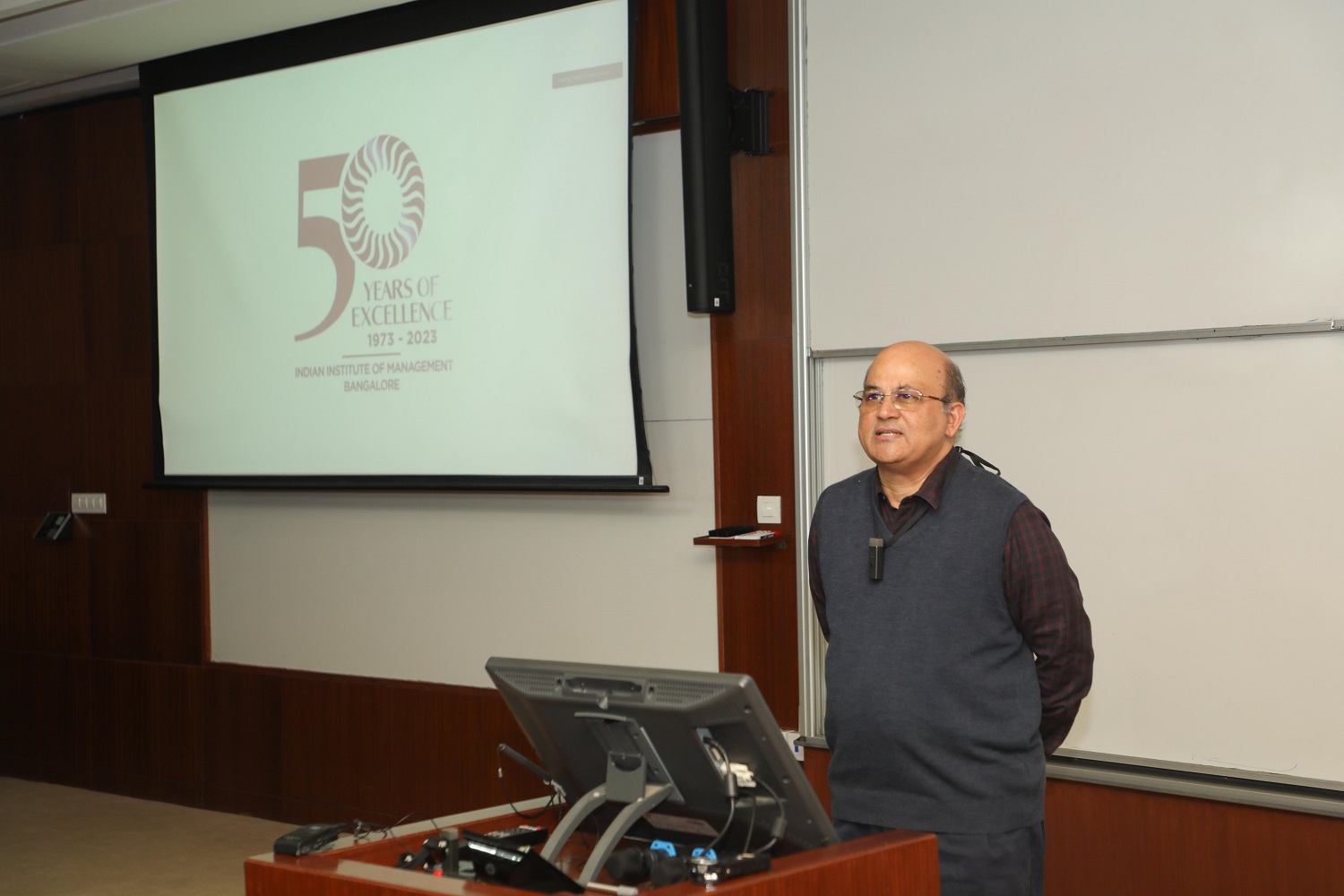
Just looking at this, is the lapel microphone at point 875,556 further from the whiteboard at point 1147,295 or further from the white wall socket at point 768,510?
the white wall socket at point 768,510

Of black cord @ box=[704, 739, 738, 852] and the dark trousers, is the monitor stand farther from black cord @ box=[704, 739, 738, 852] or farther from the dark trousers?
the dark trousers

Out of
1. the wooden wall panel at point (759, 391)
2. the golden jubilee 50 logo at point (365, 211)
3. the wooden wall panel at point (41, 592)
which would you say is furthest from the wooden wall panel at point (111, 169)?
the wooden wall panel at point (759, 391)

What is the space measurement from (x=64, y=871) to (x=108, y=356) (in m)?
2.26

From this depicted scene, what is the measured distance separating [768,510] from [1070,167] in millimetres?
1367

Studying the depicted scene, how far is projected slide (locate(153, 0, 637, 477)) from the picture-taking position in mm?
4148

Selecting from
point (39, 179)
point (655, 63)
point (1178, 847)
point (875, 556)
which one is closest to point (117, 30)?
point (39, 179)

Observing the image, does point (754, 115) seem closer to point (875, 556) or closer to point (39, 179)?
point (875, 556)

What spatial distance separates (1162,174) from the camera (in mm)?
3113

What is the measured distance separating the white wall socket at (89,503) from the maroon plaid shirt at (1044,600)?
4430 mm

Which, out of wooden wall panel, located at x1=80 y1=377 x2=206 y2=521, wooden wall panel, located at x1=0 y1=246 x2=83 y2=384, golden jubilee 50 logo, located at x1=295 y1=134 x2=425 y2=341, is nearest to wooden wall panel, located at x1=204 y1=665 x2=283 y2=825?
wooden wall panel, located at x1=80 y1=377 x2=206 y2=521

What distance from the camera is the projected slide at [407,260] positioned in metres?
4.15

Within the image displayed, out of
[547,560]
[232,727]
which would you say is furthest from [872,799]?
[232,727]

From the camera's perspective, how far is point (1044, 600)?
2129 mm

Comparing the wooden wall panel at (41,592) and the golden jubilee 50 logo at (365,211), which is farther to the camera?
the wooden wall panel at (41,592)
